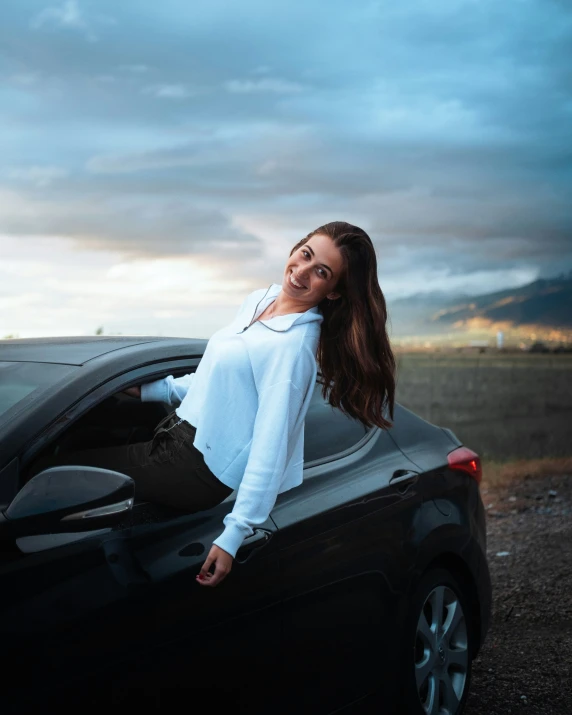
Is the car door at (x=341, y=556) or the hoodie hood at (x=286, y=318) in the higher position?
the hoodie hood at (x=286, y=318)

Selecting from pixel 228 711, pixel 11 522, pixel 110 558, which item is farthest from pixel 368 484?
pixel 11 522

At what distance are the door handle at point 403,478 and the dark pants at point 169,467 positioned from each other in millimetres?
870

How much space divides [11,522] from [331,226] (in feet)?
5.17

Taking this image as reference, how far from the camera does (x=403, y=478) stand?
3439mm

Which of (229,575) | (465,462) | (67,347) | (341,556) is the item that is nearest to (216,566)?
(229,575)

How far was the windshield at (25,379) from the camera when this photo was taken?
250cm

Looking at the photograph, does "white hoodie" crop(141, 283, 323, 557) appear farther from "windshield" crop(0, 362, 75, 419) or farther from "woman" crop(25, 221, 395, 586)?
"windshield" crop(0, 362, 75, 419)

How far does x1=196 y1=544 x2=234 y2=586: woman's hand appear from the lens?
96.6 inches

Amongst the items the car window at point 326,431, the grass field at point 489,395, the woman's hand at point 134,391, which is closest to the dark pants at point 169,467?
the woman's hand at point 134,391

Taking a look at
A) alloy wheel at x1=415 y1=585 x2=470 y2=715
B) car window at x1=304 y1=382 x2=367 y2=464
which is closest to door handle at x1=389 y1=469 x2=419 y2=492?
car window at x1=304 y1=382 x2=367 y2=464

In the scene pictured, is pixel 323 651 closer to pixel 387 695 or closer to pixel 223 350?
pixel 387 695

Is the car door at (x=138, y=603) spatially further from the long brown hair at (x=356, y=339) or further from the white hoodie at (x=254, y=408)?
the long brown hair at (x=356, y=339)

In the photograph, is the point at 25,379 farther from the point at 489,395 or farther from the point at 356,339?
the point at 489,395

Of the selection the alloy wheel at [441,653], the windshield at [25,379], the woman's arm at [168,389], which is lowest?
the alloy wheel at [441,653]
